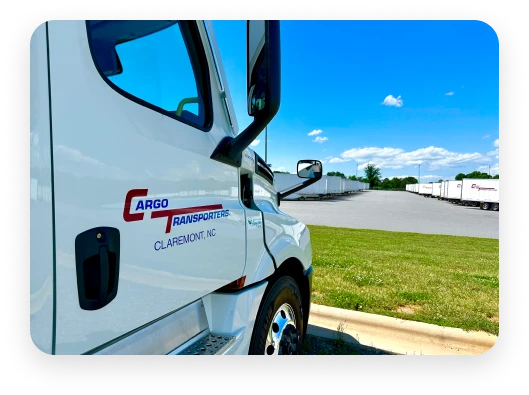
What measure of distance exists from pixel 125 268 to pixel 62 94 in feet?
1.75

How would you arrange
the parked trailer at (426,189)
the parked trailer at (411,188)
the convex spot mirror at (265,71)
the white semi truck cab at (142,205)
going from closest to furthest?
the white semi truck cab at (142,205) < the convex spot mirror at (265,71) < the parked trailer at (426,189) < the parked trailer at (411,188)

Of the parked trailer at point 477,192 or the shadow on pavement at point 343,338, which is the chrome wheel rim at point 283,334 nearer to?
the shadow on pavement at point 343,338

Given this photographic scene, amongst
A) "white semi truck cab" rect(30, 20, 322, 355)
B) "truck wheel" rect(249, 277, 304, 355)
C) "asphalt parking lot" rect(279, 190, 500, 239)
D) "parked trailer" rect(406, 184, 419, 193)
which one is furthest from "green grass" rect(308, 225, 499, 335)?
"parked trailer" rect(406, 184, 419, 193)

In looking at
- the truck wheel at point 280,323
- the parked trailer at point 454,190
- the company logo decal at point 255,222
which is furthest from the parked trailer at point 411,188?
the company logo decal at point 255,222

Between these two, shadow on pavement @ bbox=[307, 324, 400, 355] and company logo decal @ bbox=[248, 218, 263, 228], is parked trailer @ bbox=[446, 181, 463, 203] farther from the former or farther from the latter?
company logo decal @ bbox=[248, 218, 263, 228]

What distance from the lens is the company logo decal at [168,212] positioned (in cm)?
91

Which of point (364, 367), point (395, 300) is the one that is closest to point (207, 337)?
point (364, 367)

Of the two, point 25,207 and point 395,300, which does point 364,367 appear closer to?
point 25,207

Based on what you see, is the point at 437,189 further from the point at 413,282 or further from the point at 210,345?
the point at 210,345

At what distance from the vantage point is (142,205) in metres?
0.94

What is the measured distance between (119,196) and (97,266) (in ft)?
0.70

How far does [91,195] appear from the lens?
0.80 metres

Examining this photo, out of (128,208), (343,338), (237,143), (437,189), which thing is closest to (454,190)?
(437,189)

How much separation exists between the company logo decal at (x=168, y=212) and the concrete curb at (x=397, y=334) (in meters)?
2.20
